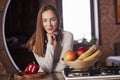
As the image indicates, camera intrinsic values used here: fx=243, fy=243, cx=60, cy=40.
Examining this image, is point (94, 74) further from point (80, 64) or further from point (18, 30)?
point (18, 30)

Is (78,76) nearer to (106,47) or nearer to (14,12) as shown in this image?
(106,47)

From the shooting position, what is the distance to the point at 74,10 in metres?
2.11

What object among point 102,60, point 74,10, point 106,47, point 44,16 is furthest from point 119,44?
point 44,16

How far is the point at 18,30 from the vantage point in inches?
86.3

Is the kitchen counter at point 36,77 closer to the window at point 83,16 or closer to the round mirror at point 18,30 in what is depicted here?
the round mirror at point 18,30

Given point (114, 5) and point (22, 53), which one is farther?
point (114, 5)

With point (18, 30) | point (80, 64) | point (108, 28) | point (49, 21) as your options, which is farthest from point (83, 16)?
point (80, 64)

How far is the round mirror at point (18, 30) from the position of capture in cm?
183

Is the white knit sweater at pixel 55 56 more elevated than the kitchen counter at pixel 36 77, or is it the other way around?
the white knit sweater at pixel 55 56

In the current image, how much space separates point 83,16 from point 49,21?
0.47 metres

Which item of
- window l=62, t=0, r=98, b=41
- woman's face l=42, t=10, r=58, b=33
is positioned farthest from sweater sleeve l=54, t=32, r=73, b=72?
window l=62, t=0, r=98, b=41

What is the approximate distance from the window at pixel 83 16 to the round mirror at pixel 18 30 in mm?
313

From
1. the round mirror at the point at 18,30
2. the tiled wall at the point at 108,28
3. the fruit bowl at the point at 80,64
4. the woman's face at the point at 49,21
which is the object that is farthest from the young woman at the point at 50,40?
the tiled wall at the point at 108,28

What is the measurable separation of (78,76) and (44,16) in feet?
1.84
